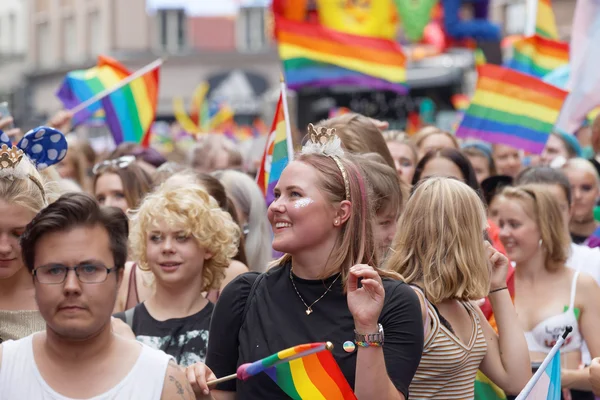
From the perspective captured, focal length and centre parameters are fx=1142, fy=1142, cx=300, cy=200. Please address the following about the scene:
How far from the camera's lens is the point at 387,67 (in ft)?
34.4

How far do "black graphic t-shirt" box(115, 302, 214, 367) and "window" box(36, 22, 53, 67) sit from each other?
142 feet

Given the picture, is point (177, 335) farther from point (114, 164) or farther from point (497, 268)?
point (114, 164)

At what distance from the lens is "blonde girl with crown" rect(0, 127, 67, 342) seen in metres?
3.96

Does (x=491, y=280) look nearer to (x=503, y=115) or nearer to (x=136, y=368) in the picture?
(x=136, y=368)

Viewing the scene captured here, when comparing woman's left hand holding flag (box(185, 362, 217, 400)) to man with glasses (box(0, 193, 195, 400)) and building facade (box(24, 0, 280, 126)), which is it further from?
building facade (box(24, 0, 280, 126))

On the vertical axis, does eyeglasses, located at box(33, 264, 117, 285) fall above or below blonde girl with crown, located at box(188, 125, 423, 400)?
above

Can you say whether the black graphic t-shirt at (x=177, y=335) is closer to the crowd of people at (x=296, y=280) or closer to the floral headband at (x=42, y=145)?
the crowd of people at (x=296, y=280)

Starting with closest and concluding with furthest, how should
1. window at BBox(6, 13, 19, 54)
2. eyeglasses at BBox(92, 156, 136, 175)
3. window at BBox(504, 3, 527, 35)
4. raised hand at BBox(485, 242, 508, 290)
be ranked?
raised hand at BBox(485, 242, 508, 290)
eyeglasses at BBox(92, 156, 136, 175)
window at BBox(504, 3, 527, 35)
window at BBox(6, 13, 19, 54)

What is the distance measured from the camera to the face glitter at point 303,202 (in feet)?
12.4

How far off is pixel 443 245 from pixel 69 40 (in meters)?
43.1

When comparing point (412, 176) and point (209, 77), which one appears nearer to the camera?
point (412, 176)

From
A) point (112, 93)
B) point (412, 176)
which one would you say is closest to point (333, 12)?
point (112, 93)

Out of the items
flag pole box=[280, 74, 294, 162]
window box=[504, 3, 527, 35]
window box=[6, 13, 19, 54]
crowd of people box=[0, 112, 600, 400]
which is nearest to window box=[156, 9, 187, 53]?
window box=[6, 13, 19, 54]

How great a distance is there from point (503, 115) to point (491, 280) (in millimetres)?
4477
